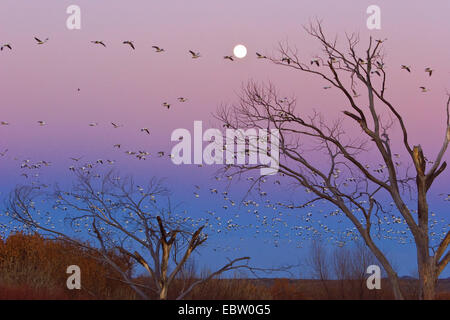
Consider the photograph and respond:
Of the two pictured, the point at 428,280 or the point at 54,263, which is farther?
the point at 54,263

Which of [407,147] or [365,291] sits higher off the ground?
[407,147]

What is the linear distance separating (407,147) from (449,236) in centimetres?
330

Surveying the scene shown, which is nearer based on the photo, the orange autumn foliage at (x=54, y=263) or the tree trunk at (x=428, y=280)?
the tree trunk at (x=428, y=280)

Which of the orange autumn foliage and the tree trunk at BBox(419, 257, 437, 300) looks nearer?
the tree trunk at BBox(419, 257, 437, 300)

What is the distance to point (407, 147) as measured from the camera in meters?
20.7

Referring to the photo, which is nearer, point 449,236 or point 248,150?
point 449,236

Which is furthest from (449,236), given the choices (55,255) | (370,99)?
(55,255)

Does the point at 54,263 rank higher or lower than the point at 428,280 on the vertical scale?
higher

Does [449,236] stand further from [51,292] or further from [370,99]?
[51,292]
